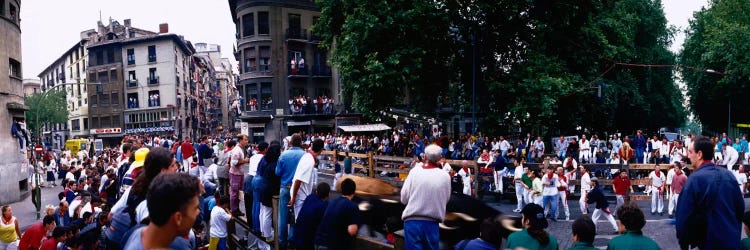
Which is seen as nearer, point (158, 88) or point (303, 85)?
point (303, 85)

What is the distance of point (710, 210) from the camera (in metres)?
5.04

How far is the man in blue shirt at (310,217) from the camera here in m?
6.84

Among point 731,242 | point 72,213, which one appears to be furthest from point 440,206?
point 72,213

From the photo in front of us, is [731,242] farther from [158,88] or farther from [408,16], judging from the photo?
[158,88]

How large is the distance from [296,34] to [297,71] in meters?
3.44

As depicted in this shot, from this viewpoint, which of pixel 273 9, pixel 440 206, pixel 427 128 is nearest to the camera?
pixel 440 206

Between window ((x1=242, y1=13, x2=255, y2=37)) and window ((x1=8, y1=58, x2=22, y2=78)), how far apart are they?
2117cm

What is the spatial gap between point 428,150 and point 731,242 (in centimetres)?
324

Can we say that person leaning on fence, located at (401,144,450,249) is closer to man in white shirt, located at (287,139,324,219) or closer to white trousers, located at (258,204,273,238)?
man in white shirt, located at (287,139,324,219)

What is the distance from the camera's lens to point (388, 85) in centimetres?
2222

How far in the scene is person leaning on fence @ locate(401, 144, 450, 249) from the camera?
604 centimetres

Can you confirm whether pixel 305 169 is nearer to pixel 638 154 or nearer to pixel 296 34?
pixel 638 154

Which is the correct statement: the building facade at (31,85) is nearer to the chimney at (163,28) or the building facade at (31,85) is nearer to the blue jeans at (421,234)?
the chimney at (163,28)

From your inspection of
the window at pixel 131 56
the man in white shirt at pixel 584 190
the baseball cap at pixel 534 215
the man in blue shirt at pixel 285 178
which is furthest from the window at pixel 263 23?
the baseball cap at pixel 534 215
